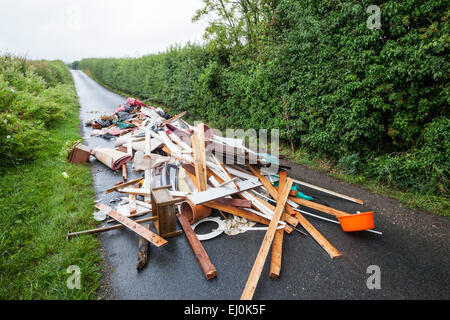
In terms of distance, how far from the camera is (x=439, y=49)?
3.83 meters

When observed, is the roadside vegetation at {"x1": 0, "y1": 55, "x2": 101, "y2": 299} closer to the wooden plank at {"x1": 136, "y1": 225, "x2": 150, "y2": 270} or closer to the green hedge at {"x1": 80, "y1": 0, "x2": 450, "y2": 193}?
the wooden plank at {"x1": 136, "y1": 225, "x2": 150, "y2": 270}

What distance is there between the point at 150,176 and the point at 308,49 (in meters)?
5.39

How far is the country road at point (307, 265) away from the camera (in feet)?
7.86

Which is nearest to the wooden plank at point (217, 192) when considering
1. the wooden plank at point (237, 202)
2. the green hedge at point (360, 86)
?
the wooden plank at point (237, 202)

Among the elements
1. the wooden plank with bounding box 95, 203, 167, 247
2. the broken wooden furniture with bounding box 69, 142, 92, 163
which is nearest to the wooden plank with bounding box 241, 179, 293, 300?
the wooden plank with bounding box 95, 203, 167, 247

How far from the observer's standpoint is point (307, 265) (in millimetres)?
2783

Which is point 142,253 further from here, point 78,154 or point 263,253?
point 78,154

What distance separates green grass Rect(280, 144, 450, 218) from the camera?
3953 millimetres

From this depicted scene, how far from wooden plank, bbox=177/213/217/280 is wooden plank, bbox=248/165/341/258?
1602 mm

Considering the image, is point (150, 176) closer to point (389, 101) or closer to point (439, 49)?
point (389, 101)

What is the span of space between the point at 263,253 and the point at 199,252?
823 millimetres

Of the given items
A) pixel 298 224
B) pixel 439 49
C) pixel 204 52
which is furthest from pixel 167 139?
pixel 204 52

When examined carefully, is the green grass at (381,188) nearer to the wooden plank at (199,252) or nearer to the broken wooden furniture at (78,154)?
the wooden plank at (199,252)

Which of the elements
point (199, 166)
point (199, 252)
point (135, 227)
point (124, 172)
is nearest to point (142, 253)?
point (135, 227)
